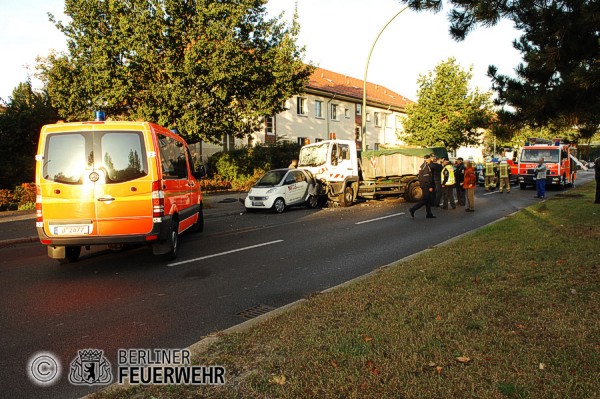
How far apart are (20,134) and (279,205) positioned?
11353mm

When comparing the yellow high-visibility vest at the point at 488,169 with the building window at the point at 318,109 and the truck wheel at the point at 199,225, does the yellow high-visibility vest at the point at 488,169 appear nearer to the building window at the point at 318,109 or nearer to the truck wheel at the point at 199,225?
the building window at the point at 318,109

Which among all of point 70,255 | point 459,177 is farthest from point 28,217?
point 459,177

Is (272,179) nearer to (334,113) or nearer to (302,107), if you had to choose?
(302,107)

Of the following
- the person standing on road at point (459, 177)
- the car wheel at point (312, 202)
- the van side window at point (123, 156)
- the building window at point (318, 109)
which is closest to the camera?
the van side window at point (123, 156)

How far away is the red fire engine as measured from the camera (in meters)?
25.2

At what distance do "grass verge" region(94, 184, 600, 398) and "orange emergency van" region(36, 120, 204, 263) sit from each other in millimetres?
3561

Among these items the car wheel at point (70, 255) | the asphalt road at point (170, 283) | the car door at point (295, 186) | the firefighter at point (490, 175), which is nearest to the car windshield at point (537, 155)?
the firefighter at point (490, 175)

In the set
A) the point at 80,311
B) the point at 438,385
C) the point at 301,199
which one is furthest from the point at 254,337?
the point at 301,199

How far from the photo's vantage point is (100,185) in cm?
720

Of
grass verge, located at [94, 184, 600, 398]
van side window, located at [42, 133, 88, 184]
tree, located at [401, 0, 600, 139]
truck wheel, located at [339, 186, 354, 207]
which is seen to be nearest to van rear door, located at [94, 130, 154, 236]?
van side window, located at [42, 133, 88, 184]

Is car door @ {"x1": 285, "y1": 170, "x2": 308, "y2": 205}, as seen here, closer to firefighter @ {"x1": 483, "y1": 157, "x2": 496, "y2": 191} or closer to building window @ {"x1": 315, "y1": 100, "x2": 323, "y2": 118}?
firefighter @ {"x1": 483, "y1": 157, "x2": 496, "y2": 191}

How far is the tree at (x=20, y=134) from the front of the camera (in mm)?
17562

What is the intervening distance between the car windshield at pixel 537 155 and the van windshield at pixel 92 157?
24.6m

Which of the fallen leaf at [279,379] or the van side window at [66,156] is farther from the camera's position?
the van side window at [66,156]
